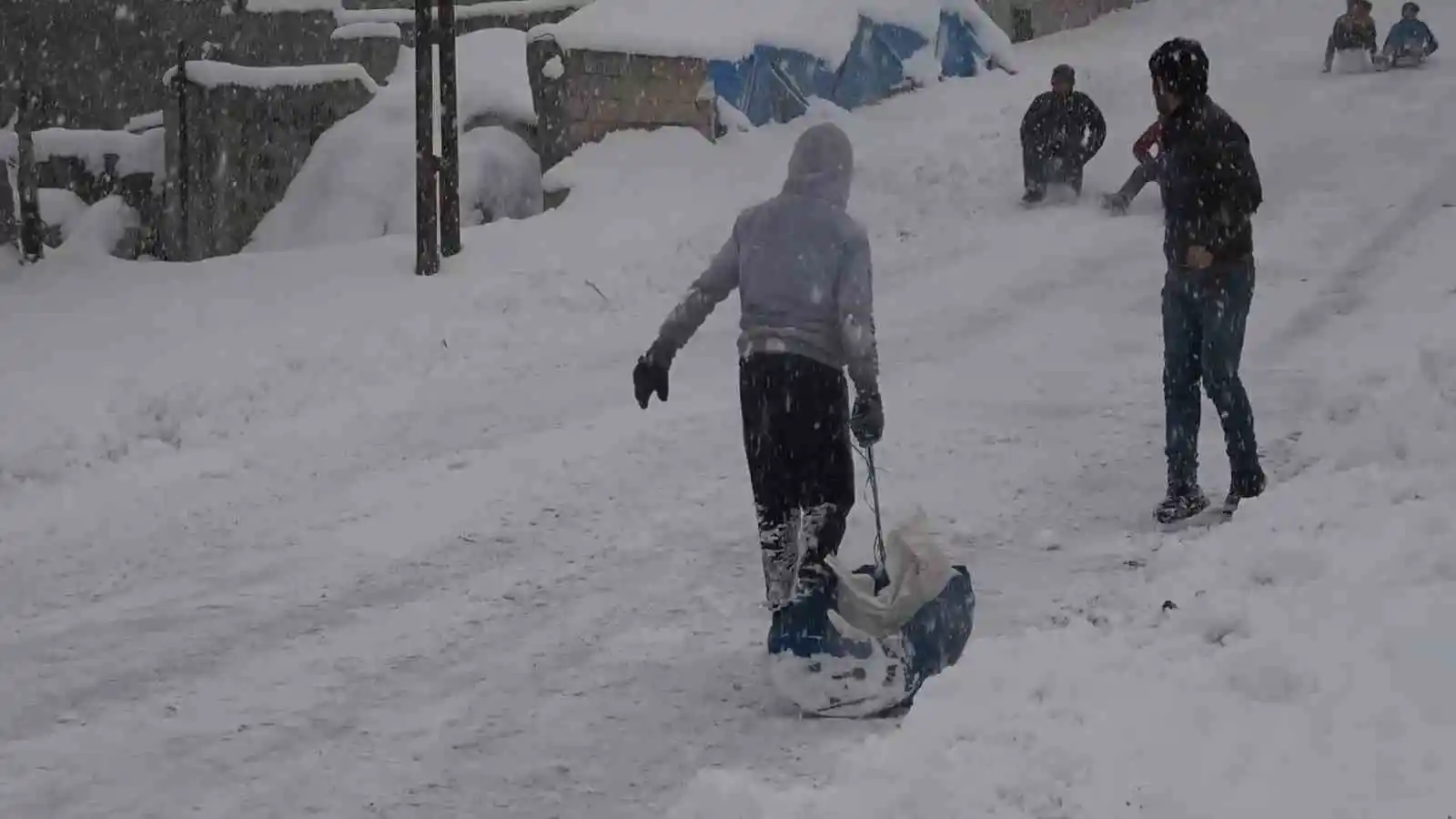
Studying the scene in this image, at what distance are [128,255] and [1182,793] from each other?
57.0 feet

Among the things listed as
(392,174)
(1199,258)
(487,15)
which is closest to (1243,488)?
(1199,258)

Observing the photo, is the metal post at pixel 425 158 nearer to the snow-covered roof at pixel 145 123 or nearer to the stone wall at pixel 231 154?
the stone wall at pixel 231 154

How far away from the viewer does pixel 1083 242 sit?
1413 cm

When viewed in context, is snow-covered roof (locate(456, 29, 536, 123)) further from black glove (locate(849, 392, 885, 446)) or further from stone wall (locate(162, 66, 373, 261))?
black glove (locate(849, 392, 885, 446))

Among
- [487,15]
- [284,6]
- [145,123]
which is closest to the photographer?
[145,123]

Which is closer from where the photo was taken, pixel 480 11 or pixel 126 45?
pixel 126 45

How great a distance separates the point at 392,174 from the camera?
17.4m

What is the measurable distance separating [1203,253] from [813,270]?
2.14 meters

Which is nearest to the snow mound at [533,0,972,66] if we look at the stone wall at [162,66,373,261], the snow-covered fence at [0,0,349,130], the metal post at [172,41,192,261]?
the stone wall at [162,66,373,261]

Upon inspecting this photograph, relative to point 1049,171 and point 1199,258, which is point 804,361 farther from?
point 1049,171

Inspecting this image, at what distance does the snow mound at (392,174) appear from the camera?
16875 mm

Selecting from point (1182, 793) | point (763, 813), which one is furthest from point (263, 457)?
point (1182, 793)

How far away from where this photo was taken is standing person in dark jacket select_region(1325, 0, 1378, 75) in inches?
926

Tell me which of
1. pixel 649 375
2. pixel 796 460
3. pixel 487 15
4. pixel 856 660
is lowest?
pixel 856 660
